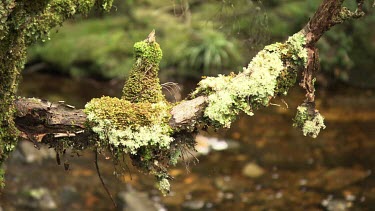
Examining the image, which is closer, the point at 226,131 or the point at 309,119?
the point at 309,119

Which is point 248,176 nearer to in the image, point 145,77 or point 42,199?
point 42,199

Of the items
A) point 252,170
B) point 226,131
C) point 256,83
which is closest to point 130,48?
point 252,170

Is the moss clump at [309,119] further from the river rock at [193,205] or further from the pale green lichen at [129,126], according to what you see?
the river rock at [193,205]

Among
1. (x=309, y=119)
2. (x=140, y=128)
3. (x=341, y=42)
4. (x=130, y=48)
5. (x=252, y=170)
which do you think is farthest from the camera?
(x=130, y=48)

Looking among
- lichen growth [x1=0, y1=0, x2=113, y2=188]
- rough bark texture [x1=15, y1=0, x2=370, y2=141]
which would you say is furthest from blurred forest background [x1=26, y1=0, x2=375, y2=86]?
rough bark texture [x1=15, y1=0, x2=370, y2=141]


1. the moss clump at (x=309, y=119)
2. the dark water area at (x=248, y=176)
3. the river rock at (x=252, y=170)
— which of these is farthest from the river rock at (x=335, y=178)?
the moss clump at (x=309, y=119)

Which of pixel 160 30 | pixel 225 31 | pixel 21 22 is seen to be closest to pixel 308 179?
pixel 225 31
